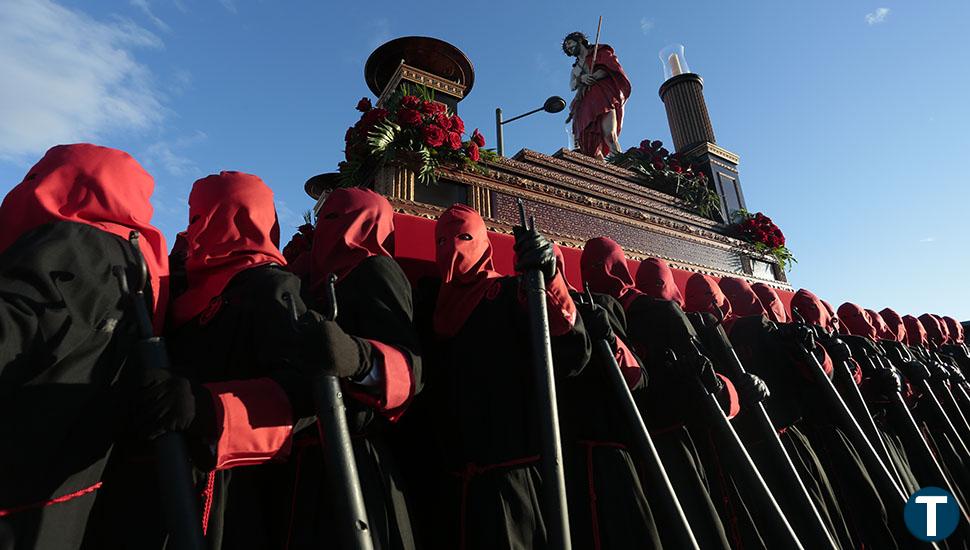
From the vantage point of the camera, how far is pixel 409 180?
14.6 ft

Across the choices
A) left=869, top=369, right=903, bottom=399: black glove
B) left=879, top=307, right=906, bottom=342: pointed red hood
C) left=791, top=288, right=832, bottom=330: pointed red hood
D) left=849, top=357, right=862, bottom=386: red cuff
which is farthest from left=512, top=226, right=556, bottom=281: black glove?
left=879, top=307, right=906, bottom=342: pointed red hood

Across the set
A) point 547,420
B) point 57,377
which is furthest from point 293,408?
point 547,420

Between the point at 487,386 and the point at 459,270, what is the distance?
613 millimetres

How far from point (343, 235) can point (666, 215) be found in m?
5.74

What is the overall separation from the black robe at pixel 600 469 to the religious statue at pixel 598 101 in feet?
25.3

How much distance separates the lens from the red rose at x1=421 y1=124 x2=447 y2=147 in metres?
4.48

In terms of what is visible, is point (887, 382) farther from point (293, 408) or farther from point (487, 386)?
point (293, 408)

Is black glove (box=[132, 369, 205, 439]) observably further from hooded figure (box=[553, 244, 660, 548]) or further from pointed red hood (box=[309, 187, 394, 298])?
hooded figure (box=[553, 244, 660, 548])

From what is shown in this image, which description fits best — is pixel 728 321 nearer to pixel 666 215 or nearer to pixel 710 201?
pixel 666 215

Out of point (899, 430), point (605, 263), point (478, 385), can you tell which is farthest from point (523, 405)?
point (899, 430)

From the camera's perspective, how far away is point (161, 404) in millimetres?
1278

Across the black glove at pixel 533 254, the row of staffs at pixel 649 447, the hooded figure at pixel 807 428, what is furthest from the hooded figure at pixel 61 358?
the hooded figure at pixel 807 428

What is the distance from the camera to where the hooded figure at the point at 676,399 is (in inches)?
103

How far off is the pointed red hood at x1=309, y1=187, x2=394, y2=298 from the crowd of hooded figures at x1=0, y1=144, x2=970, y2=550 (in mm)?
14
